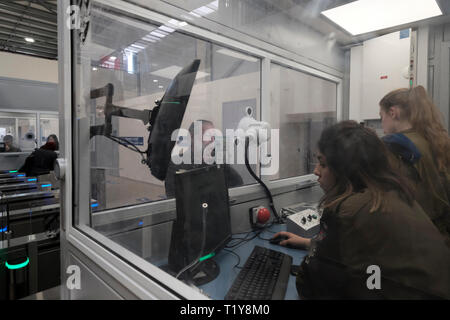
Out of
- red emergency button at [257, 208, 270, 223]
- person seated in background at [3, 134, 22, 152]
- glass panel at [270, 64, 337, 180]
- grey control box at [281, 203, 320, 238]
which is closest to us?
glass panel at [270, 64, 337, 180]

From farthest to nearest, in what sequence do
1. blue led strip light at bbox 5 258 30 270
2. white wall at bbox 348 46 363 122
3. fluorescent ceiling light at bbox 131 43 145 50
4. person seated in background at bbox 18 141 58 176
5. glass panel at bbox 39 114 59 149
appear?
glass panel at bbox 39 114 59 149 → person seated in background at bbox 18 141 58 176 → blue led strip light at bbox 5 258 30 270 → fluorescent ceiling light at bbox 131 43 145 50 → white wall at bbox 348 46 363 122

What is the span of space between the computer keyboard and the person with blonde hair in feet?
1.44

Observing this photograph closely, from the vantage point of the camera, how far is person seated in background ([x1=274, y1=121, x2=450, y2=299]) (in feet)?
1.70

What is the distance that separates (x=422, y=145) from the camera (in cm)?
48

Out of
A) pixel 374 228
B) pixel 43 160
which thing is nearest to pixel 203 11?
pixel 374 228

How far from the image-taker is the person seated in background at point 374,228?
52 centimetres

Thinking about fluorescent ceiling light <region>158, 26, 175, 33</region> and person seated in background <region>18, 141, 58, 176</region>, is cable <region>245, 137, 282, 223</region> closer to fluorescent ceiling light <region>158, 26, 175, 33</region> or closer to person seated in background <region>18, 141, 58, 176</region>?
fluorescent ceiling light <region>158, 26, 175, 33</region>

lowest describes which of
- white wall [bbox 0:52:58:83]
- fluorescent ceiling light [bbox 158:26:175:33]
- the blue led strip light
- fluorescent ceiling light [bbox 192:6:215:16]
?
the blue led strip light

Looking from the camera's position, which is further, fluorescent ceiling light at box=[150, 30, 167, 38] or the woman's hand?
fluorescent ceiling light at box=[150, 30, 167, 38]

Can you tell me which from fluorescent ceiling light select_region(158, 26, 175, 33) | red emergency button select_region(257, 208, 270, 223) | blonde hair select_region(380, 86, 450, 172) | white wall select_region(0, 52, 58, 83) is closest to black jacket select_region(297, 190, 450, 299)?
blonde hair select_region(380, 86, 450, 172)

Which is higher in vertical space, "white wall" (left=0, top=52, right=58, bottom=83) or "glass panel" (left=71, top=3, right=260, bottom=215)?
"white wall" (left=0, top=52, right=58, bottom=83)

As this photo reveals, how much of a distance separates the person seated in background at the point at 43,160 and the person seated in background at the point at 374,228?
15.1ft

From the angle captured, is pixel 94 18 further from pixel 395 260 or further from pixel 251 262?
pixel 395 260
